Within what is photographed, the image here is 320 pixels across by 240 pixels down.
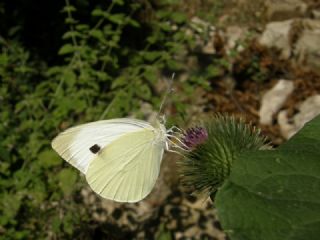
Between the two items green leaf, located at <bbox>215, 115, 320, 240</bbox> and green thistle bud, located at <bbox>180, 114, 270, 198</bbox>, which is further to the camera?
green thistle bud, located at <bbox>180, 114, 270, 198</bbox>

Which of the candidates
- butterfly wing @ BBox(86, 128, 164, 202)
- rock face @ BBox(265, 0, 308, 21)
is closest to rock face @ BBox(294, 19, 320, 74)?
rock face @ BBox(265, 0, 308, 21)

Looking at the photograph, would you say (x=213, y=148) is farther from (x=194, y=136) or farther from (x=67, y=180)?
(x=67, y=180)

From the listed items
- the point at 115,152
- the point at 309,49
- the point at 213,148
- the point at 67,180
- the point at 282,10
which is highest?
the point at 213,148

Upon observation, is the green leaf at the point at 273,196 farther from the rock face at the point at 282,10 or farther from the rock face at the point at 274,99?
the rock face at the point at 282,10

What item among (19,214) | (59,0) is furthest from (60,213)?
(59,0)

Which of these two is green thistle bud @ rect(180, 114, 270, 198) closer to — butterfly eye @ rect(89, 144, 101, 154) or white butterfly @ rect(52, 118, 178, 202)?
white butterfly @ rect(52, 118, 178, 202)

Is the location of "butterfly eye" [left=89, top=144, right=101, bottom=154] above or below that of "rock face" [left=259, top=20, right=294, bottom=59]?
above

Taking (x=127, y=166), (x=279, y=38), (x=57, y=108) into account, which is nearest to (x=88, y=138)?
(x=127, y=166)
